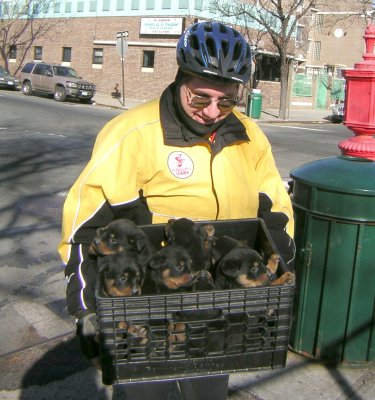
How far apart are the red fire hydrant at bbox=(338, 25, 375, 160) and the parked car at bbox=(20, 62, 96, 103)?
78.1ft

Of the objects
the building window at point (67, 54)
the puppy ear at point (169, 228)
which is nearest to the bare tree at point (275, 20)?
the building window at point (67, 54)

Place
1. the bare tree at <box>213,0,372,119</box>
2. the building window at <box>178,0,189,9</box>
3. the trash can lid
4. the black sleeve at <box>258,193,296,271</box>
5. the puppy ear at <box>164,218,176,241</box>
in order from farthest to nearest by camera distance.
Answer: the building window at <box>178,0,189,9</box> → the bare tree at <box>213,0,372,119</box> → the trash can lid → the black sleeve at <box>258,193,296,271</box> → the puppy ear at <box>164,218,176,241</box>

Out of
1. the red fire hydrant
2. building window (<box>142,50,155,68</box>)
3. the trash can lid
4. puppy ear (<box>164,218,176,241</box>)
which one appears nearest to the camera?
puppy ear (<box>164,218,176,241</box>)

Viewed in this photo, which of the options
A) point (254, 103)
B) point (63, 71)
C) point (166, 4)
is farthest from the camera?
point (166, 4)

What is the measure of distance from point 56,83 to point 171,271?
88.5 ft

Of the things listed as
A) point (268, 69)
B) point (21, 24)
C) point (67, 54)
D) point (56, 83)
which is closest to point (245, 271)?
point (56, 83)

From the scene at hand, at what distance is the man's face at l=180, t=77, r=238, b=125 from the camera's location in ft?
7.40

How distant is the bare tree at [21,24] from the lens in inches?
1550

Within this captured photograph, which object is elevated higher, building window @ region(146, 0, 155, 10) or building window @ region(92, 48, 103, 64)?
building window @ region(146, 0, 155, 10)

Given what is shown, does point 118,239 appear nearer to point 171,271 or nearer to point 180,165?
point 171,271

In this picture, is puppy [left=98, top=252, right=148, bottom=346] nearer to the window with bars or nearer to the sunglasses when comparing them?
the sunglasses

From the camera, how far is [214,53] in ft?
7.27

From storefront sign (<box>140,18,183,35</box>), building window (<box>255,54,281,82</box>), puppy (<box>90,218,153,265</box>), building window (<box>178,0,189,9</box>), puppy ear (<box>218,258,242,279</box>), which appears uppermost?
building window (<box>178,0,189,9</box>)

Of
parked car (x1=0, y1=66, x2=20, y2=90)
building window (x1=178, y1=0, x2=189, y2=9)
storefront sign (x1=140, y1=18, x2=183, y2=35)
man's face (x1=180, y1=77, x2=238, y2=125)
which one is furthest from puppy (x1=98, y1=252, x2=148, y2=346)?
parked car (x1=0, y1=66, x2=20, y2=90)
